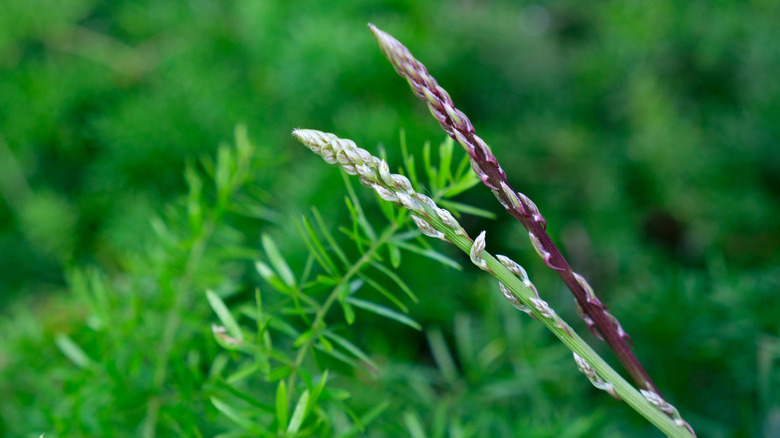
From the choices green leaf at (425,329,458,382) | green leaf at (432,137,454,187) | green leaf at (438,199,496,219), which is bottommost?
green leaf at (425,329,458,382)

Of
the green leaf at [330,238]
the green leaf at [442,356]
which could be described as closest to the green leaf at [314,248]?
the green leaf at [330,238]

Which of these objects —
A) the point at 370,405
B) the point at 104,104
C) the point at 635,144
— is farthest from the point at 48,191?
the point at 635,144

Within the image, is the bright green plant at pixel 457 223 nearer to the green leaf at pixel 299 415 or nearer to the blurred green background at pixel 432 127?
the green leaf at pixel 299 415

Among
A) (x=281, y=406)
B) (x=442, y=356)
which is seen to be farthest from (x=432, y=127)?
(x=281, y=406)

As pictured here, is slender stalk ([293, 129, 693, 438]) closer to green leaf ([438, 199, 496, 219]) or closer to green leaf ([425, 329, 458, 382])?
green leaf ([438, 199, 496, 219])

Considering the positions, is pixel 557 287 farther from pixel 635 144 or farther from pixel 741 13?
pixel 741 13

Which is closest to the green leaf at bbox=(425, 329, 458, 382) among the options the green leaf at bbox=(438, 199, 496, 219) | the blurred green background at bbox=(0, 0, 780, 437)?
the blurred green background at bbox=(0, 0, 780, 437)
